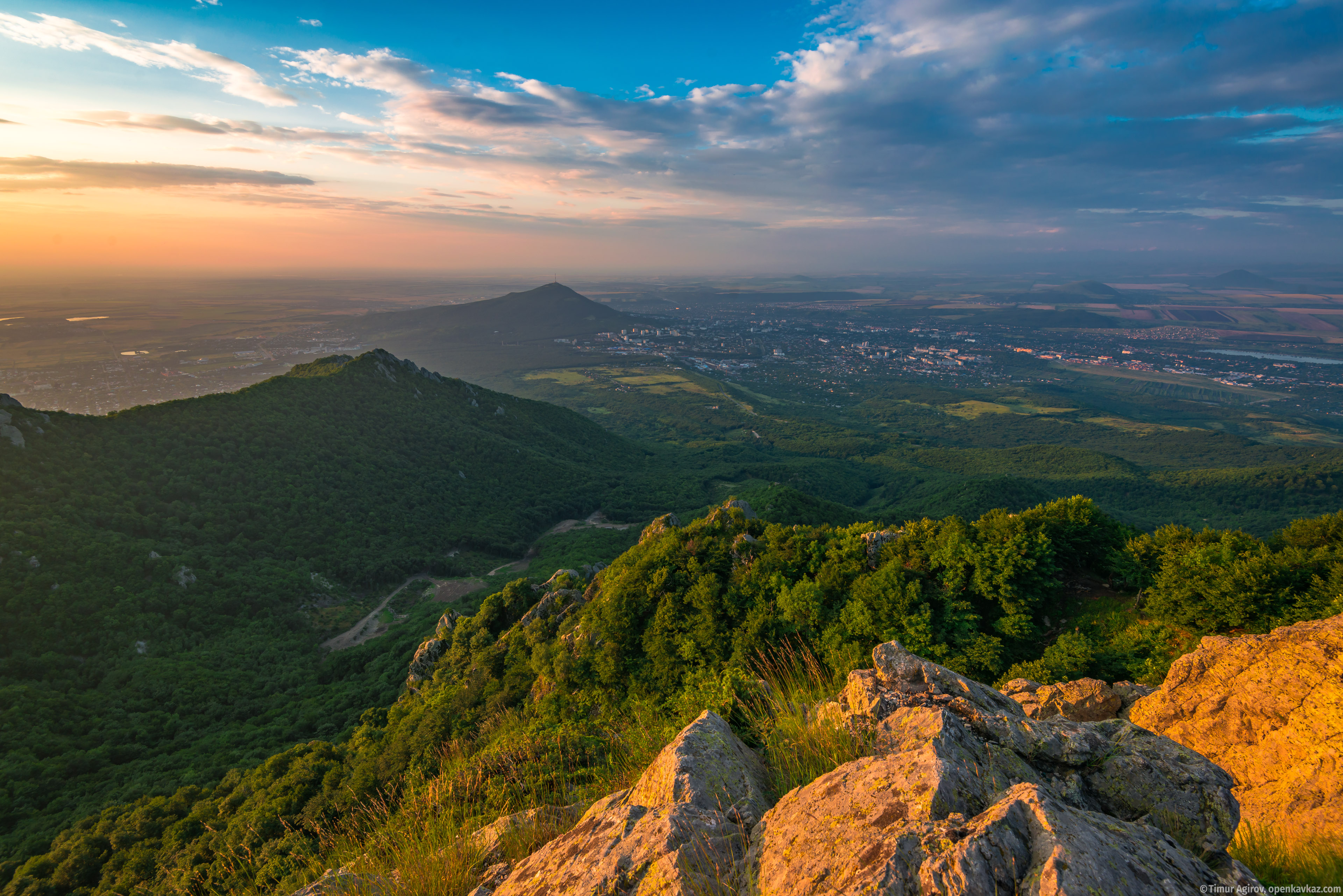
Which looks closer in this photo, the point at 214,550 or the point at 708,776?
the point at 708,776

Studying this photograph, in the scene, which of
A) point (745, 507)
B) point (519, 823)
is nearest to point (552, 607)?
point (745, 507)

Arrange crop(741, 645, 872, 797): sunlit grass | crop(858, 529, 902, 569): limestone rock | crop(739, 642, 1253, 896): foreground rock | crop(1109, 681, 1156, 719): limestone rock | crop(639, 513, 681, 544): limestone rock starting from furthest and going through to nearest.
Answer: crop(639, 513, 681, 544): limestone rock
crop(858, 529, 902, 569): limestone rock
crop(1109, 681, 1156, 719): limestone rock
crop(741, 645, 872, 797): sunlit grass
crop(739, 642, 1253, 896): foreground rock

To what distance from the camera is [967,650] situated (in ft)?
61.3

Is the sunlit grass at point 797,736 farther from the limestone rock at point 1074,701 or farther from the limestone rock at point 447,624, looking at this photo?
the limestone rock at point 447,624

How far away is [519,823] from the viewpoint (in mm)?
8828

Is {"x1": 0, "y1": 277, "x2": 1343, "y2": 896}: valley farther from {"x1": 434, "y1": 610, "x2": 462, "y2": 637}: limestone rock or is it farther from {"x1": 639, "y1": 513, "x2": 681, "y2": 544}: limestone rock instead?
{"x1": 639, "y1": 513, "x2": 681, "y2": 544}: limestone rock

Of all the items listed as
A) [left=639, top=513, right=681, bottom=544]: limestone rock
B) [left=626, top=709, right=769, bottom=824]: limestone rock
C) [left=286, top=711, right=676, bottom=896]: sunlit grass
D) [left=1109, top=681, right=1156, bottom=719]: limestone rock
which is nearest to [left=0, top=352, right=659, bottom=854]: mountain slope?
[left=639, top=513, right=681, bottom=544]: limestone rock

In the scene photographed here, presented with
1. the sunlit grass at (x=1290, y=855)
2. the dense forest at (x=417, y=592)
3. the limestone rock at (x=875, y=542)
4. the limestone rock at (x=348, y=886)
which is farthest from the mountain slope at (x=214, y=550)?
the sunlit grass at (x=1290, y=855)

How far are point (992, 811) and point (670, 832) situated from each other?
3453 millimetres

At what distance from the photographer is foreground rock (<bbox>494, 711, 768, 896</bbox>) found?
19.0 feet

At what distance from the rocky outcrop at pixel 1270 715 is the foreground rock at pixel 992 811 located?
317 centimetres

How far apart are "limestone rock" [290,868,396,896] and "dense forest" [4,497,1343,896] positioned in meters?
0.73

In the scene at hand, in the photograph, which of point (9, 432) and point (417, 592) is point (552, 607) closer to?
point (417, 592)

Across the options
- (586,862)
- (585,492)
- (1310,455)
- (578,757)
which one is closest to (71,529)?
(585,492)
